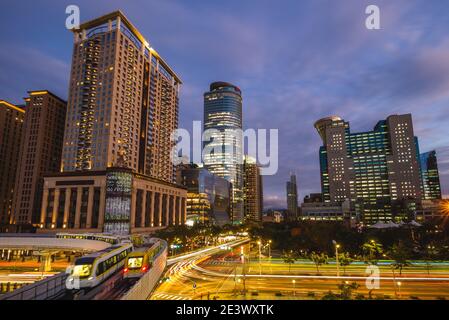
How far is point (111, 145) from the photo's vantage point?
108812 millimetres

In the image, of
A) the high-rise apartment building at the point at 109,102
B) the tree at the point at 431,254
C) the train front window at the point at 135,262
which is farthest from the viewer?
the high-rise apartment building at the point at 109,102

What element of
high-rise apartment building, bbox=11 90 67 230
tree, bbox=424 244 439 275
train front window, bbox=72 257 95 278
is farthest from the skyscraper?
tree, bbox=424 244 439 275

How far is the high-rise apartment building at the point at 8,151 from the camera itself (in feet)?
470

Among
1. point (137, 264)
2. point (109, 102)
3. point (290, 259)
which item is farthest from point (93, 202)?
point (137, 264)

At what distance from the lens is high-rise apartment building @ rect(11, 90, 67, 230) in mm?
126312

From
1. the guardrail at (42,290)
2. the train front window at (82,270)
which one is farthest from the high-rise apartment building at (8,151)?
the guardrail at (42,290)

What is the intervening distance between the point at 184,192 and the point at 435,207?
15586 centimetres

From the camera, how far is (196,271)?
52531 mm

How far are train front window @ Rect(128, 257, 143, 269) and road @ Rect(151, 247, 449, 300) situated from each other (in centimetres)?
432

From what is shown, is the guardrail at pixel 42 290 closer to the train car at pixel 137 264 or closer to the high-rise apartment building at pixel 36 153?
the train car at pixel 137 264

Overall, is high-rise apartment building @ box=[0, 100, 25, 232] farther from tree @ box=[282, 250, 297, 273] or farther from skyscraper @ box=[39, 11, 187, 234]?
tree @ box=[282, 250, 297, 273]

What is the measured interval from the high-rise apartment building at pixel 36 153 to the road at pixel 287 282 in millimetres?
104353

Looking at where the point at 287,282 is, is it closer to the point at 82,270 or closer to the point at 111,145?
the point at 82,270

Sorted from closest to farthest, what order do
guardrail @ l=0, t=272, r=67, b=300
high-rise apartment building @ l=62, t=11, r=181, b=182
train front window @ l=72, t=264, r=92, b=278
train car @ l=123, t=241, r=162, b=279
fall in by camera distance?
A: guardrail @ l=0, t=272, r=67, b=300
train front window @ l=72, t=264, r=92, b=278
train car @ l=123, t=241, r=162, b=279
high-rise apartment building @ l=62, t=11, r=181, b=182
